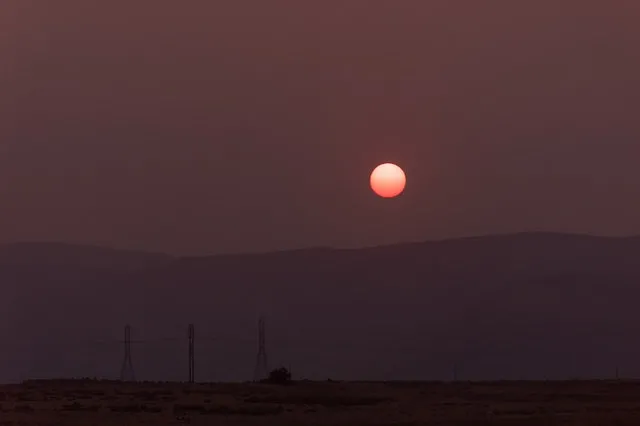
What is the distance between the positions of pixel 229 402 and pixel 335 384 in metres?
32.4

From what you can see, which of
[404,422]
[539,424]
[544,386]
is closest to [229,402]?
[404,422]

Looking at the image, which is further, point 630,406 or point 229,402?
point 229,402

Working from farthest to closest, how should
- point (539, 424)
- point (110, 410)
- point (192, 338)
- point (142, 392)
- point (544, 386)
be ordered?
point (192, 338) → point (544, 386) → point (142, 392) → point (110, 410) → point (539, 424)

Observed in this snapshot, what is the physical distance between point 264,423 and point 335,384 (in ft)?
172

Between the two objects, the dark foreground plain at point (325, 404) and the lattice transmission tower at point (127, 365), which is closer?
the dark foreground plain at point (325, 404)

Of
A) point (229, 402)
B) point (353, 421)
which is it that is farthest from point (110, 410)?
point (353, 421)

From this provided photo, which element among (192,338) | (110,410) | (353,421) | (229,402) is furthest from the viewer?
(192,338)

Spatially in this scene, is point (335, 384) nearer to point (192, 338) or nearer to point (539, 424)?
point (192, 338)

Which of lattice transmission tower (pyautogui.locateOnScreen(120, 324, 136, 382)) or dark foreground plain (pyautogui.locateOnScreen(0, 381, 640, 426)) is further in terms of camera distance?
lattice transmission tower (pyautogui.locateOnScreen(120, 324, 136, 382))

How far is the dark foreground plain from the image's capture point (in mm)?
72125

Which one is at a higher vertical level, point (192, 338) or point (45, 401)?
point (192, 338)

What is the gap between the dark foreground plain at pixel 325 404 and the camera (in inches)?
2840

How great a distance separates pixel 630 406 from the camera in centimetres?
8619

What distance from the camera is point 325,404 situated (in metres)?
92.7
